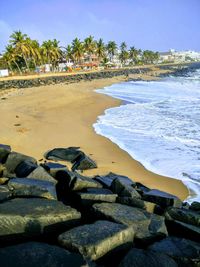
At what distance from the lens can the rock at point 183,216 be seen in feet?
14.8

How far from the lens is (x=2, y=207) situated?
3844 millimetres

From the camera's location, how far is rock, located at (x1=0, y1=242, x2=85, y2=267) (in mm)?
2891

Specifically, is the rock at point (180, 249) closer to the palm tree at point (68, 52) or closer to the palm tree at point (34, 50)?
the palm tree at point (34, 50)

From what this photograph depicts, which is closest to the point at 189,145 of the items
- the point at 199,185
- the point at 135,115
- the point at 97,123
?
the point at 199,185

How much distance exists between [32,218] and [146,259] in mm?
1403

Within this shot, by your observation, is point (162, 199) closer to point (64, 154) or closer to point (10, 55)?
point (64, 154)

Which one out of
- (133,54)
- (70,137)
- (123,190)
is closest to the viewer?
(123,190)

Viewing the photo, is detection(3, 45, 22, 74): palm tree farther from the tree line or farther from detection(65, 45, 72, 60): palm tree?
detection(65, 45, 72, 60): palm tree

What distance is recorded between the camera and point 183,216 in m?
4.58

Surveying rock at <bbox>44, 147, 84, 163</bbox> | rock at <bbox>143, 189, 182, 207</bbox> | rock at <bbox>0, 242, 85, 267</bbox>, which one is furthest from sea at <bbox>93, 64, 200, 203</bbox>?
rock at <bbox>0, 242, 85, 267</bbox>

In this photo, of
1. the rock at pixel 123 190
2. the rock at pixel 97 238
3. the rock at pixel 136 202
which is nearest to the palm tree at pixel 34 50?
the rock at pixel 123 190

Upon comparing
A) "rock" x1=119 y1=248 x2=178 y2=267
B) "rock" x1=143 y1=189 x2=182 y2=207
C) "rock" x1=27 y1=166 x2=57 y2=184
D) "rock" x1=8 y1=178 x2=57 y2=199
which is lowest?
"rock" x1=143 y1=189 x2=182 y2=207

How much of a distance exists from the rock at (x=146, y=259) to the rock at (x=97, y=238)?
0.23 m

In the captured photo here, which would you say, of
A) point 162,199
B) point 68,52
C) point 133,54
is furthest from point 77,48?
point 162,199
